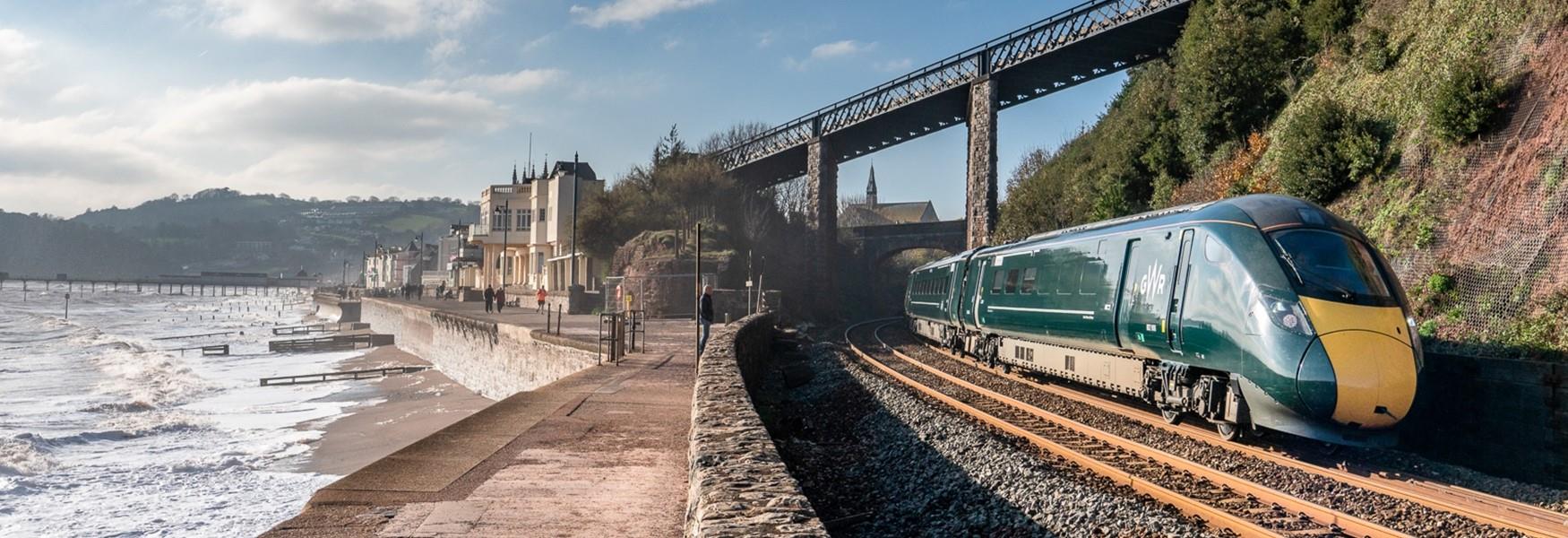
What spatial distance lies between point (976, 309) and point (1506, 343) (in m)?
9.34

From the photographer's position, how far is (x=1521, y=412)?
9594mm

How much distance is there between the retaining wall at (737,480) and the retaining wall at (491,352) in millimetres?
11665

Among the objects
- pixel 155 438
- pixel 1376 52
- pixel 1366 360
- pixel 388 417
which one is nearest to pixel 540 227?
pixel 388 417

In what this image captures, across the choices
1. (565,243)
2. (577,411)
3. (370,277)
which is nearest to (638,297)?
(565,243)

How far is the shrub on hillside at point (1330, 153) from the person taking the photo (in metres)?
16.2

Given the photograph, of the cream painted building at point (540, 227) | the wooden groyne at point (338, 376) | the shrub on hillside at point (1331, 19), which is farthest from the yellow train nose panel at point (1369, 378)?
the cream painted building at point (540, 227)

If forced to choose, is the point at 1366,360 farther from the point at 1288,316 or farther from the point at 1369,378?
the point at 1288,316

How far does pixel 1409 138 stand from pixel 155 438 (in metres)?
25.5

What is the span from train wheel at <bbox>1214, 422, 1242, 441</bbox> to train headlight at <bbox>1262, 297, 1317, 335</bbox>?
1.59 meters

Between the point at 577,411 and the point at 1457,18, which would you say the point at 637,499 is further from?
the point at 1457,18

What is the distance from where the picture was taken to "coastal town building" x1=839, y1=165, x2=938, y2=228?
112000 millimetres

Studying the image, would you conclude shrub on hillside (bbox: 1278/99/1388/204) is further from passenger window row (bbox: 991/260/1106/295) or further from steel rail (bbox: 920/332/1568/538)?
steel rail (bbox: 920/332/1568/538)

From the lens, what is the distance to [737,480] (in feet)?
18.6

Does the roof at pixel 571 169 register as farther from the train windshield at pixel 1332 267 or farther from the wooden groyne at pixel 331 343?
the train windshield at pixel 1332 267
